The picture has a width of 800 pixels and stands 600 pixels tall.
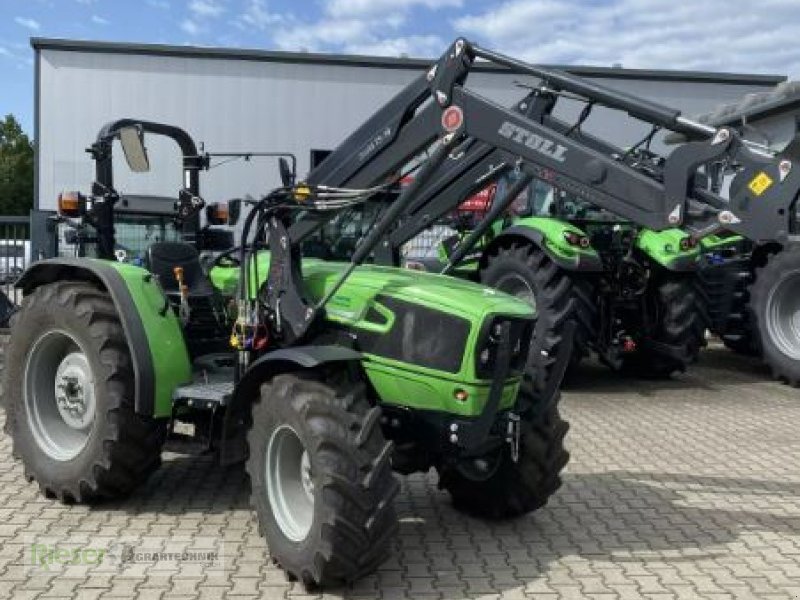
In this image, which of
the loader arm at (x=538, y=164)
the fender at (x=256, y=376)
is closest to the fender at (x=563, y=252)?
the loader arm at (x=538, y=164)

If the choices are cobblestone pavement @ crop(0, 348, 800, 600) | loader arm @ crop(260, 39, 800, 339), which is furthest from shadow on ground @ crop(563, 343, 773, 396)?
loader arm @ crop(260, 39, 800, 339)

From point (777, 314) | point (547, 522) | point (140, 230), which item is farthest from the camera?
point (777, 314)

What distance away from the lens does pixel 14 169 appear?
4366cm

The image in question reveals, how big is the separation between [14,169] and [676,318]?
41.6 meters

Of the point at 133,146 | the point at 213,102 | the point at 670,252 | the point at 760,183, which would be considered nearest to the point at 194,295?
the point at 133,146

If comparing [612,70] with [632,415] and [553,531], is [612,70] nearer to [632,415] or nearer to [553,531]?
[632,415]

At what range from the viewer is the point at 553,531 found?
4.66 meters

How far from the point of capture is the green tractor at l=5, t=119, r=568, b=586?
12.3ft

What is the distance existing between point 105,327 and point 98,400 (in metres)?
0.39

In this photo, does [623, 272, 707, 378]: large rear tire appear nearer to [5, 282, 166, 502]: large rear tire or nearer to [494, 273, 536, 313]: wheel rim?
[494, 273, 536, 313]: wheel rim

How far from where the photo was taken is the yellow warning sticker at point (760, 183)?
3.52m

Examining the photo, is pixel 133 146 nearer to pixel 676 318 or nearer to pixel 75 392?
pixel 75 392

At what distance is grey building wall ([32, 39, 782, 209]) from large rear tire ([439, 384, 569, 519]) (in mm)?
13617

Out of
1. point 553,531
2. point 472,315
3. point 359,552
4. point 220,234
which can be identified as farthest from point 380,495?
point 220,234
